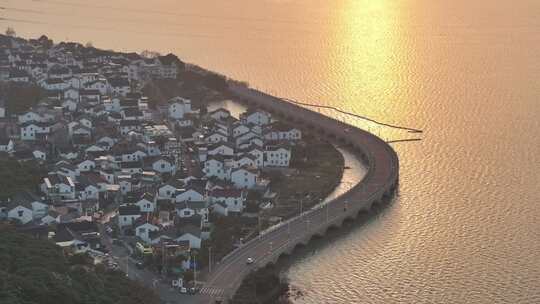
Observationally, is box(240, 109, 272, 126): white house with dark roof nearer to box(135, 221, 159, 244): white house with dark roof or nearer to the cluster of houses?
the cluster of houses

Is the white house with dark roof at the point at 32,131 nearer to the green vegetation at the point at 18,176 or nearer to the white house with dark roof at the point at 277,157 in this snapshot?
the green vegetation at the point at 18,176

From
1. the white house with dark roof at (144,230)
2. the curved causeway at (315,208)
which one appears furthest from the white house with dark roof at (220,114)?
the white house with dark roof at (144,230)

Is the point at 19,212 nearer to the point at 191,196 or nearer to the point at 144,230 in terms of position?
the point at 144,230

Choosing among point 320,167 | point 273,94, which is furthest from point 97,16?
point 320,167

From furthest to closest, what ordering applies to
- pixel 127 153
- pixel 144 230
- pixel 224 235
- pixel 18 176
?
1. pixel 127 153
2. pixel 18 176
3. pixel 224 235
4. pixel 144 230

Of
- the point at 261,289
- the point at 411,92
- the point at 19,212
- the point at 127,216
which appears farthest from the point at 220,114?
the point at 261,289

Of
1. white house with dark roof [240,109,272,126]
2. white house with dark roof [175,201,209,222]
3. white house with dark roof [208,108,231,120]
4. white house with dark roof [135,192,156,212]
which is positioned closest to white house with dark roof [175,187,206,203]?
white house with dark roof [175,201,209,222]
